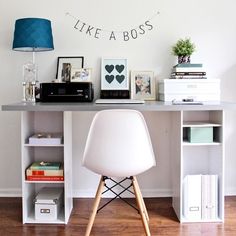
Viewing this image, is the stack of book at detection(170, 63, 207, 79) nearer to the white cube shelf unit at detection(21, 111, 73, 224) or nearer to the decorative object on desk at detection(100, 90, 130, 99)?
the decorative object on desk at detection(100, 90, 130, 99)

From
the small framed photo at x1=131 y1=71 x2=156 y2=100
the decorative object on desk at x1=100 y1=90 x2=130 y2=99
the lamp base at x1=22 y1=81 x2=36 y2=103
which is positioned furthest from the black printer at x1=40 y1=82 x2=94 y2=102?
the small framed photo at x1=131 y1=71 x2=156 y2=100

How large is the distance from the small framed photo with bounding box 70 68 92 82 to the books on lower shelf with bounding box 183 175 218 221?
1.10 m

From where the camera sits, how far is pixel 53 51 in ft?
9.09

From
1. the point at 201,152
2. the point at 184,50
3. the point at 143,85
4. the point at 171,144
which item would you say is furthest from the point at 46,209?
the point at 184,50

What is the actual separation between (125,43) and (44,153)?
3.74 ft

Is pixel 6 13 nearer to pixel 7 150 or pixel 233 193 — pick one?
pixel 7 150

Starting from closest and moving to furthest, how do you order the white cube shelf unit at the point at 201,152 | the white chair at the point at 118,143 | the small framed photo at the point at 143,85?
the white chair at the point at 118,143 → the white cube shelf unit at the point at 201,152 → the small framed photo at the point at 143,85

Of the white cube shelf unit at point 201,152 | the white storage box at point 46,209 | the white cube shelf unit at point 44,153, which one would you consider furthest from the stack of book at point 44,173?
the white cube shelf unit at point 201,152

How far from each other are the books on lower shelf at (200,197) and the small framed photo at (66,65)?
125cm

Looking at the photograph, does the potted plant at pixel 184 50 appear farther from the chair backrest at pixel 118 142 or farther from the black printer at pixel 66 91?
the chair backrest at pixel 118 142

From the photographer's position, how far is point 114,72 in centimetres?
277

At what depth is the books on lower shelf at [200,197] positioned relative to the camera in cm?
234

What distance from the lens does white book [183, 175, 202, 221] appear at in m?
2.34

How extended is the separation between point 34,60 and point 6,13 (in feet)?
1.45
